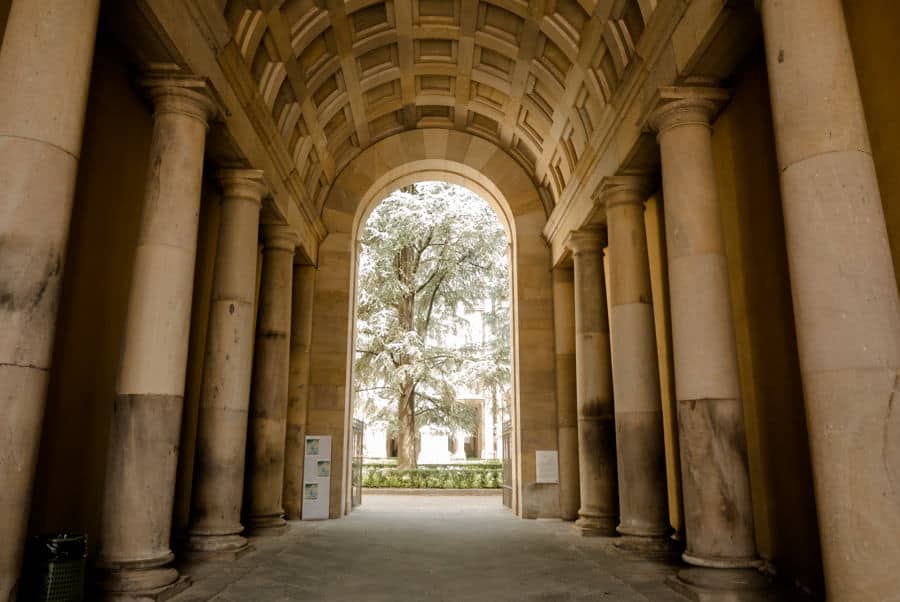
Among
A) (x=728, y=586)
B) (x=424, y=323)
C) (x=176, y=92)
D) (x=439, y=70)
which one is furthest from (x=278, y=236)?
(x=424, y=323)

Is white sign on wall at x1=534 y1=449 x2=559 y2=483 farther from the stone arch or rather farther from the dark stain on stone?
the dark stain on stone

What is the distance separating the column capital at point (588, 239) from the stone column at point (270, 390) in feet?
23.6

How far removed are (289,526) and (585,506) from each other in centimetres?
735

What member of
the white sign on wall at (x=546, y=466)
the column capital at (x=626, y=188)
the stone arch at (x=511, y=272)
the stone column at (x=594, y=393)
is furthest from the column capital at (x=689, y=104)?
the white sign on wall at (x=546, y=466)

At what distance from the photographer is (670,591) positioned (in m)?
8.35

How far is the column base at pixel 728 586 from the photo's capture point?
7.65 metres

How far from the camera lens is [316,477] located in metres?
17.5

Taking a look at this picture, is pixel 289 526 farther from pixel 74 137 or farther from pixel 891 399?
pixel 891 399

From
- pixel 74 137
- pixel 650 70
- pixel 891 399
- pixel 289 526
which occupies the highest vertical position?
pixel 650 70

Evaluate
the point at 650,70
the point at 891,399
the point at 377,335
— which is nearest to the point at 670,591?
the point at 891,399

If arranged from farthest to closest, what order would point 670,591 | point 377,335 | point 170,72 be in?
point 377,335
point 170,72
point 670,591

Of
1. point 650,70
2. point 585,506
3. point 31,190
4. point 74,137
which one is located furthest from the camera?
point 585,506

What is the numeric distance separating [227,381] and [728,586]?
8890 mm

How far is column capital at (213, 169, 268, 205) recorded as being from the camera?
12.3m
